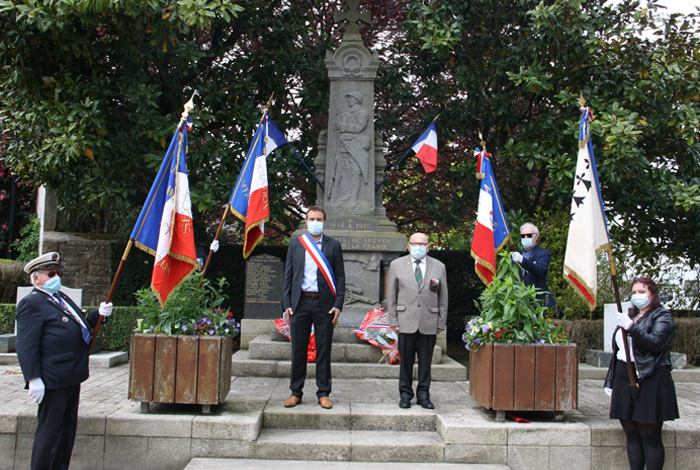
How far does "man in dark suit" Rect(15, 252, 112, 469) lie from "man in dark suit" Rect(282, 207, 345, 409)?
2.00m

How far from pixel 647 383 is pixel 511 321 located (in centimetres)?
118

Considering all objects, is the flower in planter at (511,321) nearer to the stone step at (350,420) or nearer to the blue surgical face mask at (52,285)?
the stone step at (350,420)

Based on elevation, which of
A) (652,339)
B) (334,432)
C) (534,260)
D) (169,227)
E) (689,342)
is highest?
(169,227)

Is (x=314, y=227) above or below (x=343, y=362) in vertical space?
above

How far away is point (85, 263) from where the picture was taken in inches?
546

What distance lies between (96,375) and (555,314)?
7.16m

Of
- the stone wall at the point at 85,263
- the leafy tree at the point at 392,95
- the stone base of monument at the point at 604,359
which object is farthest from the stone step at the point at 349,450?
the stone wall at the point at 85,263

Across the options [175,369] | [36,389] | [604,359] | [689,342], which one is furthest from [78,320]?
[689,342]

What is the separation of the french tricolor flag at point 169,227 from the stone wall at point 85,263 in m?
8.66

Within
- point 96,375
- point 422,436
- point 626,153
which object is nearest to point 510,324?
point 422,436

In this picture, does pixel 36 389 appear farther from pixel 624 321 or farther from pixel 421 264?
pixel 624 321

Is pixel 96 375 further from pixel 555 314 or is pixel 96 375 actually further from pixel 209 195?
pixel 555 314

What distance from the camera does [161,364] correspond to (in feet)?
17.9

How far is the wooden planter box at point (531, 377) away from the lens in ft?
17.9
